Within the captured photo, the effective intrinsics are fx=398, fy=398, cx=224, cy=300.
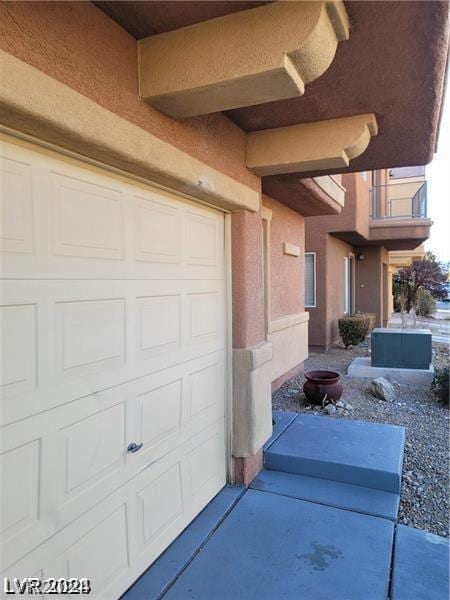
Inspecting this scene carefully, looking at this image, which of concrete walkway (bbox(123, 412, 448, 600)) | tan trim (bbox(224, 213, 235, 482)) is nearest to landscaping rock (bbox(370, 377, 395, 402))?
concrete walkway (bbox(123, 412, 448, 600))

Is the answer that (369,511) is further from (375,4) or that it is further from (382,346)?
(382,346)

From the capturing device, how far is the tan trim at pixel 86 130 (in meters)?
1.67

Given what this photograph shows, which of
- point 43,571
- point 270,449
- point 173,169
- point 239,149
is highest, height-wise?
point 239,149

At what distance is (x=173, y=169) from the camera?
104 inches

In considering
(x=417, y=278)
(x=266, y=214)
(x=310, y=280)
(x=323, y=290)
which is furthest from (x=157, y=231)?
(x=417, y=278)

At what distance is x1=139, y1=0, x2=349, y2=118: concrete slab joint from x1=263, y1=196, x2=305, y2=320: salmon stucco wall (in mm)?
3760

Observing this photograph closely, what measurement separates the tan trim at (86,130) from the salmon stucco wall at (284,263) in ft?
11.5

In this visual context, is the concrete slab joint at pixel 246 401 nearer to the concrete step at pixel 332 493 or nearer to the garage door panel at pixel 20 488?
the concrete step at pixel 332 493

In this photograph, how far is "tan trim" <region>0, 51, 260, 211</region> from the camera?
1.67m

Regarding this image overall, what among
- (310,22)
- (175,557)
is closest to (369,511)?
(175,557)

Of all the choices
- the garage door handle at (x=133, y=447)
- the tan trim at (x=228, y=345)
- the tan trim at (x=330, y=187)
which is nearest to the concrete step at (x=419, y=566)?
the tan trim at (x=228, y=345)

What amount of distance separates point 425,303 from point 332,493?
21.2 metres

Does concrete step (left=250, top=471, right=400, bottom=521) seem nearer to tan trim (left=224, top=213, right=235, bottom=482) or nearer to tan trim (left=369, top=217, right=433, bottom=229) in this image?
tan trim (left=224, top=213, right=235, bottom=482)

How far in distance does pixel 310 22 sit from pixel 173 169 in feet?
3.73
